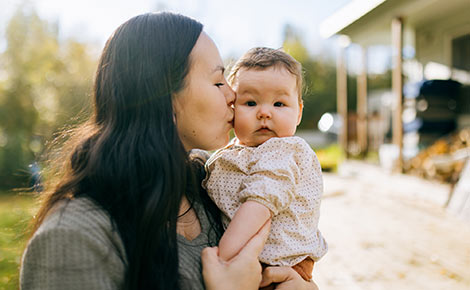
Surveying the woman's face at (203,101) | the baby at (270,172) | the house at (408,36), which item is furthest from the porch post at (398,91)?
the woman's face at (203,101)

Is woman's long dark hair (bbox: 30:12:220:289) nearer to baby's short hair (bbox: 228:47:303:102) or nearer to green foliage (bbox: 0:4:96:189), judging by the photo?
baby's short hair (bbox: 228:47:303:102)

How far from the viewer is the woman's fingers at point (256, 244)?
1.31 m

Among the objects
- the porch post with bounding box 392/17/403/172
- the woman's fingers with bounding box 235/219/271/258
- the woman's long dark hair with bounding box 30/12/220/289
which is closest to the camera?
the woman's long dark hair with bounding box 30/12/220/289

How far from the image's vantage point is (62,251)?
1.03m

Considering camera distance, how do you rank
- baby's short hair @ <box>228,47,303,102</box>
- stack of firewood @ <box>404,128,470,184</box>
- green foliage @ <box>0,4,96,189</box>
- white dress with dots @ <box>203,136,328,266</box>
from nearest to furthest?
white dress with dots @ <box>203,136,328,266</box>, baby's short hair @ <box>228,47,303,102</box>, stack of firewood @ <box>404,128,470,184</box>, green foliage @ <box>0,4,96,189</box>

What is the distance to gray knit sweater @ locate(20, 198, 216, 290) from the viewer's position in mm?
1034

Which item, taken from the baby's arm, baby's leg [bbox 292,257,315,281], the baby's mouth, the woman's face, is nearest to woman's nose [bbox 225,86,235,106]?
the woman's face

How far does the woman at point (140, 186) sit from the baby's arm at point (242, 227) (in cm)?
3

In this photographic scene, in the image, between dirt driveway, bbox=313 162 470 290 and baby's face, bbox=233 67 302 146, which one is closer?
baby's face, bbox=233 67 302 146

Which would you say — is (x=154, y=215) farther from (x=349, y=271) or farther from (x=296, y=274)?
(x=349, y=271)

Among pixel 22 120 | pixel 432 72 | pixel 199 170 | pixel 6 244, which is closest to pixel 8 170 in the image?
pixel 22 120

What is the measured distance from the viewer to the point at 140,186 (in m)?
1.22

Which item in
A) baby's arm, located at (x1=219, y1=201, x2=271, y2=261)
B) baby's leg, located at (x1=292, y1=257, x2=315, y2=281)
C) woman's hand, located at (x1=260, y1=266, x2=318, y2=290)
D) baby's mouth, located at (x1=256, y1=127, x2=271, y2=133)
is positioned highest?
baby's mouth, located at (x1=256, y1=127, x2=271, y2=133)

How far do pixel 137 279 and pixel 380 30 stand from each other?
9162 mm
